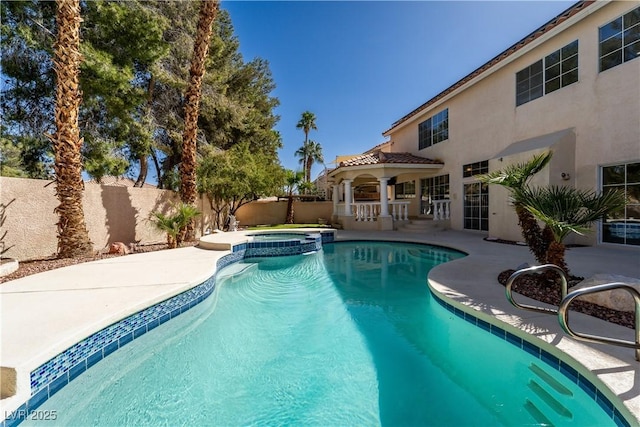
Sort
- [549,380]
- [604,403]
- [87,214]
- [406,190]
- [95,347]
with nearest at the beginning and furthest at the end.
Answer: [604,403] < [549,380] < [95,347] < [87,214] < [406,190]

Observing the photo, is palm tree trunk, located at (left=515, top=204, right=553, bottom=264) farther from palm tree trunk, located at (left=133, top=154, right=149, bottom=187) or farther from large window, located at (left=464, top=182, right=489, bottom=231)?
palm tree trunk, located at (left=133, top=154, right=149, bottom=187)

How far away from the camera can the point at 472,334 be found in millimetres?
4984

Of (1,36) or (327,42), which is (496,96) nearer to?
(327,42)

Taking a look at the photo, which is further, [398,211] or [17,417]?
[398,211]

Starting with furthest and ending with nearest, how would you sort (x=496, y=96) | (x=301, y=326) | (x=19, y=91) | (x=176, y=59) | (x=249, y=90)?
(x=249, y=90) → (x=176, y=59) → (x=496, y=96) → (x=19, y=91) → (x=301, y=326)

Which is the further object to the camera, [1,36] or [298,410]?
[1,36]

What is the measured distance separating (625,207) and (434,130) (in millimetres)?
12150

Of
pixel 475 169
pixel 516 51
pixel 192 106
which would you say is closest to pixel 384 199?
pixel 475 169

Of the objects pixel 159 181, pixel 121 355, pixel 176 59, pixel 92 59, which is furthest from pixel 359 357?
pixel 159 181

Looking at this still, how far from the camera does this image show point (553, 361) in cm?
378

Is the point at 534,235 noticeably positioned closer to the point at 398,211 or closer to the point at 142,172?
the point at 398,211

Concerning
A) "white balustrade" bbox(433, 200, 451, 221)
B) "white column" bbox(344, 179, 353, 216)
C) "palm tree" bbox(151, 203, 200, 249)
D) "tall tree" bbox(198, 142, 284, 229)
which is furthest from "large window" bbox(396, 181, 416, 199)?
"palm tree" bbox(151, 203, 200, 249)

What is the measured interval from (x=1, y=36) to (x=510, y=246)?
22.4 m

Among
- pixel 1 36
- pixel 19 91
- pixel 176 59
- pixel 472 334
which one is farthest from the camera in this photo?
pixel 176 59
